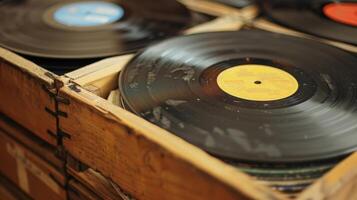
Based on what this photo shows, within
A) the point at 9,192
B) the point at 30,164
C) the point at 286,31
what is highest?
the point at 286,31

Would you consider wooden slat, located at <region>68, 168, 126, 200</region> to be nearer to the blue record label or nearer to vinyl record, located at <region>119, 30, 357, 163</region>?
vinyl record, located at <region>119, 30, 357, 163</region>

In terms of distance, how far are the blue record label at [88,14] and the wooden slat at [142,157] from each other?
1.27ft

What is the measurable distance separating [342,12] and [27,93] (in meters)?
0.84

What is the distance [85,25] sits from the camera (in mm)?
1098

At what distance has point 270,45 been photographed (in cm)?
96

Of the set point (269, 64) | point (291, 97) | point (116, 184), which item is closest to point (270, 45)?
point (269, 64)

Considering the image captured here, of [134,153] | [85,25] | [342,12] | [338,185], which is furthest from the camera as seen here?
[342,12]

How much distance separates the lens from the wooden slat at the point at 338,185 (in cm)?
54

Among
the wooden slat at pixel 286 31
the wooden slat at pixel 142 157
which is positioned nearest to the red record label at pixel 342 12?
the wooden slat at pixel 286 31

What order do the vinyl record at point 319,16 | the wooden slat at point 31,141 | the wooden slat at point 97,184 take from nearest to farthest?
1. the wooden slat at point 97,184
2. the wooden slat at point 31,141
3. the vinyl record at point 319,16

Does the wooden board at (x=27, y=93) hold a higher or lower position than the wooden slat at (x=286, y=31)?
lower

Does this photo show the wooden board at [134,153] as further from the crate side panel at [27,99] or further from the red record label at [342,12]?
the red record label at [342,12]

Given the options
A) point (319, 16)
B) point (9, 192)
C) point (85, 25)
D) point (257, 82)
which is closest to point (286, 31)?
point (319, 16)

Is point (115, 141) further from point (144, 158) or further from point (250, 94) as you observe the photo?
point (250, 94)
